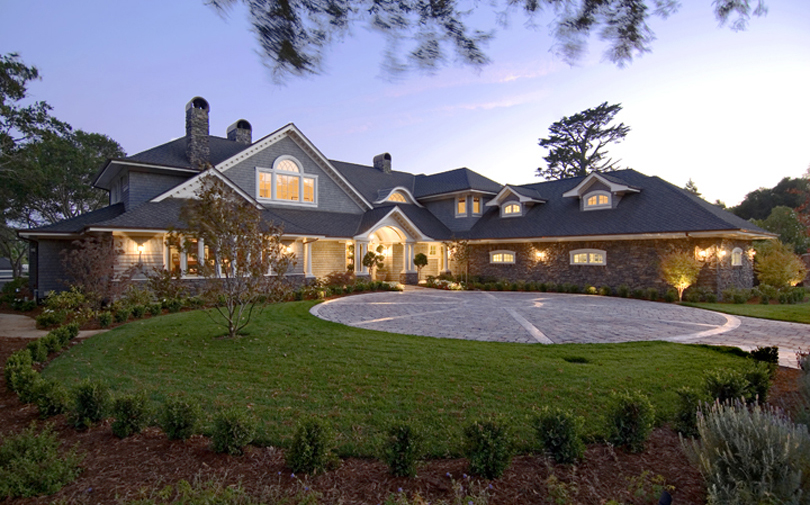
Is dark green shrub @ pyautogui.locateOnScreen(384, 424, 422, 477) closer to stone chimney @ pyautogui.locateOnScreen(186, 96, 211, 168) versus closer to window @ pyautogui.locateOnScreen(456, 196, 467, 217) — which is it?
stone chimney @ pyautogui.locateOnScreen(186, 96, 211, 168)

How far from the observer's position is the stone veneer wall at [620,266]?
17469mm

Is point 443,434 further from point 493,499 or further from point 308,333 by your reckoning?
point 308,333

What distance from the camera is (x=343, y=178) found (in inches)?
956

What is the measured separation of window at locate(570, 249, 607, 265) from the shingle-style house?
Result: 0.16 ft

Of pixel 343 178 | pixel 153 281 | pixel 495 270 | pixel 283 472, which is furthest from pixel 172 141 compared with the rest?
pixel 283 472

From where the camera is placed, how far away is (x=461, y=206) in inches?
1069

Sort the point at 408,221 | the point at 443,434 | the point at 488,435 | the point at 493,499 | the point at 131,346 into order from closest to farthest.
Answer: the point at 493,499 → the point at 488,435 → the point at 443,434 → the point at 131,346 → the point at 408,221

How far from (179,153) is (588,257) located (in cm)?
2037

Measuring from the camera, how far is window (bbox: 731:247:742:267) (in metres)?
18.0

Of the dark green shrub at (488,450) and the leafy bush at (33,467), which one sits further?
the dark green shrub at (488,450)

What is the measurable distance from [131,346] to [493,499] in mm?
8503

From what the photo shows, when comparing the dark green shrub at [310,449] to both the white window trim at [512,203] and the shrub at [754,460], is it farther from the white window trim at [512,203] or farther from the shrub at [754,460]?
the white window trim at [512,203]

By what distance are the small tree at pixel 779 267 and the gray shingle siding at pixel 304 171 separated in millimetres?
20080

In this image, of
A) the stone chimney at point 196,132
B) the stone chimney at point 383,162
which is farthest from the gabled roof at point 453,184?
the stone chimney at point 196,132
